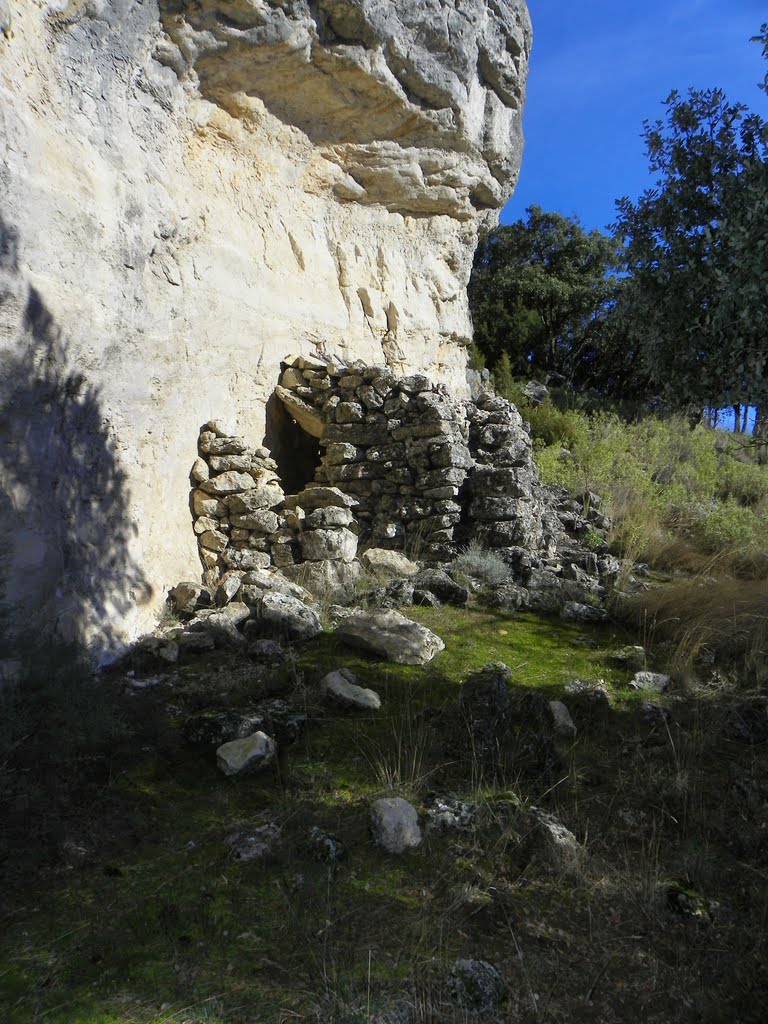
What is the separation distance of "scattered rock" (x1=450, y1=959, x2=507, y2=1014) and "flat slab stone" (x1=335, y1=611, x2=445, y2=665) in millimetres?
2884

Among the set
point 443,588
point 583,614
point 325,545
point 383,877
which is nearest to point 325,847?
point 383,877

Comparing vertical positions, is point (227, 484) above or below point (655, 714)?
above

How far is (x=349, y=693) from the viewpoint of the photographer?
15.9ft

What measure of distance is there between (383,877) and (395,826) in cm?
27

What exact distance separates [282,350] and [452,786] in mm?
6075

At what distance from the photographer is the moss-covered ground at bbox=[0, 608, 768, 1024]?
2.64 meters

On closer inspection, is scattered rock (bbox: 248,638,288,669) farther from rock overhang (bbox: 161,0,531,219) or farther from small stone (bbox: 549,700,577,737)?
rock overhang (bbox: 161,0,531,219)

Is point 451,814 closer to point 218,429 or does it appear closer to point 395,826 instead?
point 395,826

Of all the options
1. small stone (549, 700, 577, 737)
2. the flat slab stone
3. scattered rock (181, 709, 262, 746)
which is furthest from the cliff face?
small stone (549, 700, 577, 737)

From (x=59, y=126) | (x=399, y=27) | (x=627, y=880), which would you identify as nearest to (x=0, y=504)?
(x=59, y=126)

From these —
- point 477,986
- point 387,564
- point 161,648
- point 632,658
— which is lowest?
point 477,986

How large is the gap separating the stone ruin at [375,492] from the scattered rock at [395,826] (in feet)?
11.2

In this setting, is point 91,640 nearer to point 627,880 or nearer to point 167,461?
point 167,461

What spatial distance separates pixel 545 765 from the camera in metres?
4.18
